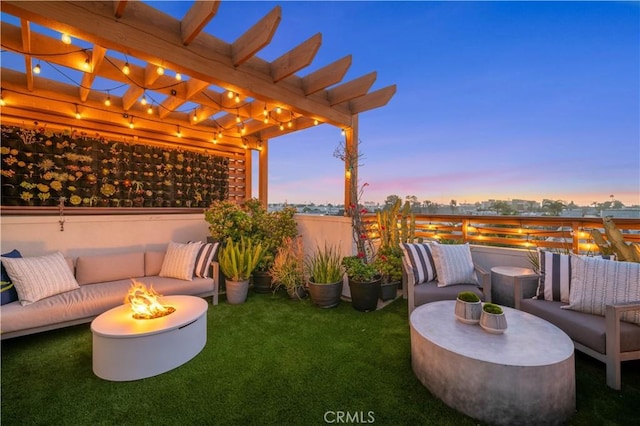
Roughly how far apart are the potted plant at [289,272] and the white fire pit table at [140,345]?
164 cm

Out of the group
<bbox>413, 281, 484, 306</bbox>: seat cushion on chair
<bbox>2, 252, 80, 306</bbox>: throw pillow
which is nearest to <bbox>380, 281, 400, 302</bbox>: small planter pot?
<bbox>413, 281, 484, 306</bbox>: seat cushion on chair

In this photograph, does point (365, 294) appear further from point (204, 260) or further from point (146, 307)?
point (146, 307)

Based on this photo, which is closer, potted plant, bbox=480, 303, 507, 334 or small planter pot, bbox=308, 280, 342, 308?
potted plant, bbox=480, 303, 507, 334

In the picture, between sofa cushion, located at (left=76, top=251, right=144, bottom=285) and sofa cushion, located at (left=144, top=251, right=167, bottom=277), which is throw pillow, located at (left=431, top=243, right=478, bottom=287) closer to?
sofa cushion, located at (left=144, top=251, right=167, bottom=277)

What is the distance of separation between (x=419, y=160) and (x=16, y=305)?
687 centimetres

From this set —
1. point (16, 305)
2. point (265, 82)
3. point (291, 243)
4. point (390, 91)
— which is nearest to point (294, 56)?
point (265, 82)

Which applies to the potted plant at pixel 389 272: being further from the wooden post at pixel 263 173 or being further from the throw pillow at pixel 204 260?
the wooden post at pixel 263 173

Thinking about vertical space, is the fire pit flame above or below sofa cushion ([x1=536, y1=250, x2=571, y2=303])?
below

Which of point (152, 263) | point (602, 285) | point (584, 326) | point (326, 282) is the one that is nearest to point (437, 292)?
point (584, 326)

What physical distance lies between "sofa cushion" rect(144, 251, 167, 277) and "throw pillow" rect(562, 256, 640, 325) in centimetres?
454

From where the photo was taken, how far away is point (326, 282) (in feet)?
11.8

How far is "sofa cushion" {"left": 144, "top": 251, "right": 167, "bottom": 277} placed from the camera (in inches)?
142

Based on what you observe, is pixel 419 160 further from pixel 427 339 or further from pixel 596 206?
pixel 427 339

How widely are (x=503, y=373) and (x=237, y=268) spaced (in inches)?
122
